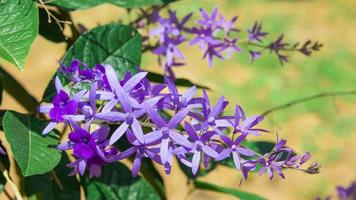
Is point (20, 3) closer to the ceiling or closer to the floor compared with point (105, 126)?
closer to the ceiling

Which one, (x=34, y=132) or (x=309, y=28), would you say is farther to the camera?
(x=309, y=28)

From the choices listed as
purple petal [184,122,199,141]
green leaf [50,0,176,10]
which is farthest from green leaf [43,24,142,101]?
purple petal [184,122,199,141]

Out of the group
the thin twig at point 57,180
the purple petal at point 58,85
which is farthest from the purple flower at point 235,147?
the thin twig at point 57,180

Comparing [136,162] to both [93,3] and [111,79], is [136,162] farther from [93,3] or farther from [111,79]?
[93,3]

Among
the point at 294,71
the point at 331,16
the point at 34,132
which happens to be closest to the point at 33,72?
the point at 294,71

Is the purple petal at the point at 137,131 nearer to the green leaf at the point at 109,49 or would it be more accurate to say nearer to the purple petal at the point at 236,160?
the purple petal at the point at 236,160

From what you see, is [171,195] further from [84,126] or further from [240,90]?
[84,126]

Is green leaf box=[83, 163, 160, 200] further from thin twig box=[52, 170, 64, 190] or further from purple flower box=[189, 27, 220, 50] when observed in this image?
purple flower box=[189, 27, 220, 50]
